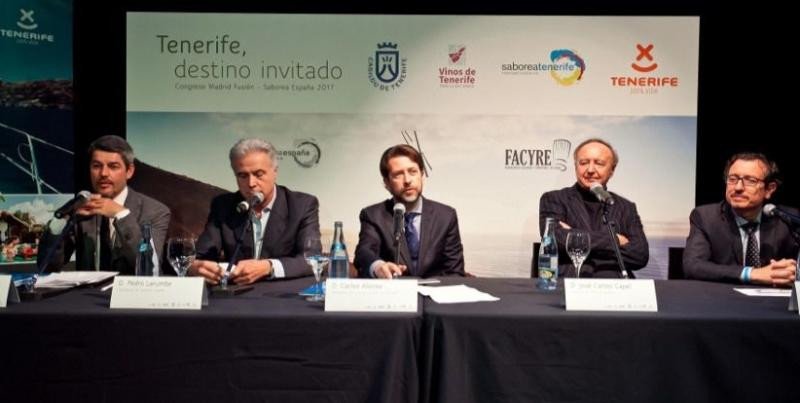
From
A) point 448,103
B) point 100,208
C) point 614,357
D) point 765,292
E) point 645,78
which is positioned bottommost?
point 614,357

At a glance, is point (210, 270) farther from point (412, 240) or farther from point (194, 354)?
point (412, 240)

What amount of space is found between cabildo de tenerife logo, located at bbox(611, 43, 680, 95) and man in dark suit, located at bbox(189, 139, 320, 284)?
2.27m

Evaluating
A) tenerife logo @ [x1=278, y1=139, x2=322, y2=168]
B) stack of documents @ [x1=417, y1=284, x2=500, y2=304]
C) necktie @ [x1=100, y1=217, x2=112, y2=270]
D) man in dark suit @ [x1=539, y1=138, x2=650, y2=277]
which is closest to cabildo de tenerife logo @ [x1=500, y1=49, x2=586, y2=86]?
man in dark suit @ [x1=539, y1=138, x2=650, y2=277]

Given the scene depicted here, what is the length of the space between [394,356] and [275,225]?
1433 millimetres

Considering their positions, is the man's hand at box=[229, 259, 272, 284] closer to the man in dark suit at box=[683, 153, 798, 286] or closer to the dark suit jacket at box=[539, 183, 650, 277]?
the dark suit jacket at box=[539, 183, 650, 277]

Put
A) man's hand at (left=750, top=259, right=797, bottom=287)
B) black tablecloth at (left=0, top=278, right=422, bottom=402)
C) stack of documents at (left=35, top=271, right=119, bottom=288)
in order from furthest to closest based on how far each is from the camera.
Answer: man's hand at (left=750, top=259, right=797, bottom=287) < stack of documents at (left=35, top=271, right=119, bottom=288) < black tablecloth at (left=0, top=278, right=422, bottom=402)

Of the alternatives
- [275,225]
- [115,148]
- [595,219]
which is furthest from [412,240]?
[115,148]

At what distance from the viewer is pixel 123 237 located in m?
3.16

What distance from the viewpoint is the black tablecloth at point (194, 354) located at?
1971 mm

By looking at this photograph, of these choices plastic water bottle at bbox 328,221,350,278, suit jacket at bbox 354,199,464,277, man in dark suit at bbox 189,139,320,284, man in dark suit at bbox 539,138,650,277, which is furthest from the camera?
man in dark suit at bbox 539,138,650,277

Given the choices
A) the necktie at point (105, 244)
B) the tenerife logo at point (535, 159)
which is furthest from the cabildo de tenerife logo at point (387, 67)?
the necktie at point (105, 244)

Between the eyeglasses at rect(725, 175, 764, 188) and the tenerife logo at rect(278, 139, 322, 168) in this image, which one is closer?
the eyeglasses at rect(725, 175, 764, 188)

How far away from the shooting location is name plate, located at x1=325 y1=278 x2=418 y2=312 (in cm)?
204

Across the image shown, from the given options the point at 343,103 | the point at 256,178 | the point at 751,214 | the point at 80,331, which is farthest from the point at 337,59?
the point at 80,331
